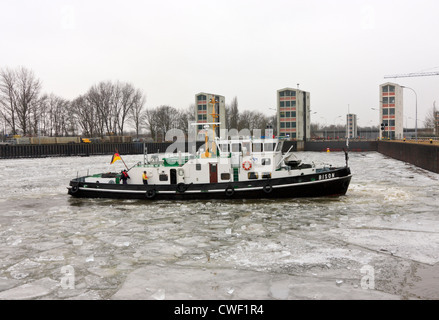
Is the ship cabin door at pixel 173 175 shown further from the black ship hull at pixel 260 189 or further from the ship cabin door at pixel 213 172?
the ship cabin door at pixel 213 172

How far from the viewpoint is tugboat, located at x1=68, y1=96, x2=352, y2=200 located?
19312mm

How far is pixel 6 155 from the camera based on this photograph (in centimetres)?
6775

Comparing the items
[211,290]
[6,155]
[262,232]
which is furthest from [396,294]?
[6,155]

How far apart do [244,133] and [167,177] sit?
15.9 feet

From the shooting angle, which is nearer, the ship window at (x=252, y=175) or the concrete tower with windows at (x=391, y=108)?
the ship window at (x=252, y=175)

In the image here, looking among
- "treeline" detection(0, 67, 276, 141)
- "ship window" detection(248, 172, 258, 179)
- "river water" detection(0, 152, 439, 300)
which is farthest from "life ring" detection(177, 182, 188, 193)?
"treeline" detection(0, 67, 276, 141)

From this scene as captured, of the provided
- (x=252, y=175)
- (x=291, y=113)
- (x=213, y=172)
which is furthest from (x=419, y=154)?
(x=291, y=113)

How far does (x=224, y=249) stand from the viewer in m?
11.1

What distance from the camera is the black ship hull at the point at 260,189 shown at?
1922 cm

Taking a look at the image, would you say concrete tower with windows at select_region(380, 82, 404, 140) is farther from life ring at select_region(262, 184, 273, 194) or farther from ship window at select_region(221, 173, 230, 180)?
ship window at select_region(221, 173, 230, 180)

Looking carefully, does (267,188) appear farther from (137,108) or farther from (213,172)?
(137,108)

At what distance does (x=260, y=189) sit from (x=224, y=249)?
8474 millimetres

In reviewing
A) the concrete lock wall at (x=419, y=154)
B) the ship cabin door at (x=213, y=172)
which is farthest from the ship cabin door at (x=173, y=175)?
the concrete lock wall at (x=419, y=154)

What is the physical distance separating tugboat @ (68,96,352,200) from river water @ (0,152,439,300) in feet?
2.06
